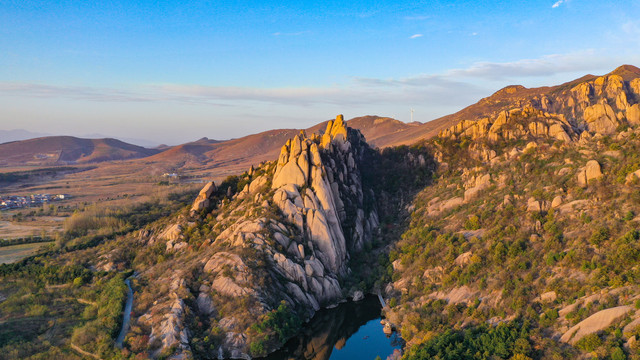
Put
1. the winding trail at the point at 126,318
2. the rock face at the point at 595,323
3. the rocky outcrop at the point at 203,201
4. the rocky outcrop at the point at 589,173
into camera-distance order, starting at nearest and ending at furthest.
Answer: the rock face at the point at 595,323 < the winding trail at the point at 126,318 < the rocky outcrop at the point at 589,173 < the rocky outcrop at the point at 203,201

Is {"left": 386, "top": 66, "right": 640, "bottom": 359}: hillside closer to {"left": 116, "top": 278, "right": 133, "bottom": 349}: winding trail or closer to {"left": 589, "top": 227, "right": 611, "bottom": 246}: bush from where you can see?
{"left": 589, "top": 227, "right": 611, "bottom": 246}: bush

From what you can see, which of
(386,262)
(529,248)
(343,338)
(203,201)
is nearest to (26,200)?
(203,201)

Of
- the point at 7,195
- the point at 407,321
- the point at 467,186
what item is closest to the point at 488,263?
the point at 407,321

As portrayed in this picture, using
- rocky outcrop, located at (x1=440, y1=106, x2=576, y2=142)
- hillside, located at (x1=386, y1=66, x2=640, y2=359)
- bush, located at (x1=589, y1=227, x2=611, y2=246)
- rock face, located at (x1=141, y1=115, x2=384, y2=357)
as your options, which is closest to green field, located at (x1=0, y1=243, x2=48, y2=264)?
rock face, located at (x1=141, y1=115, x2=384, y2=357)

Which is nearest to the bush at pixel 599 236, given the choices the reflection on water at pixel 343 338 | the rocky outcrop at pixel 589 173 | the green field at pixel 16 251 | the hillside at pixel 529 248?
the hillside at pixel 529 248

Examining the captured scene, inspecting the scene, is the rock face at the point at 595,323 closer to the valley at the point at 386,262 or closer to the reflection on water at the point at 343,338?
the valley at the point at 386,262
